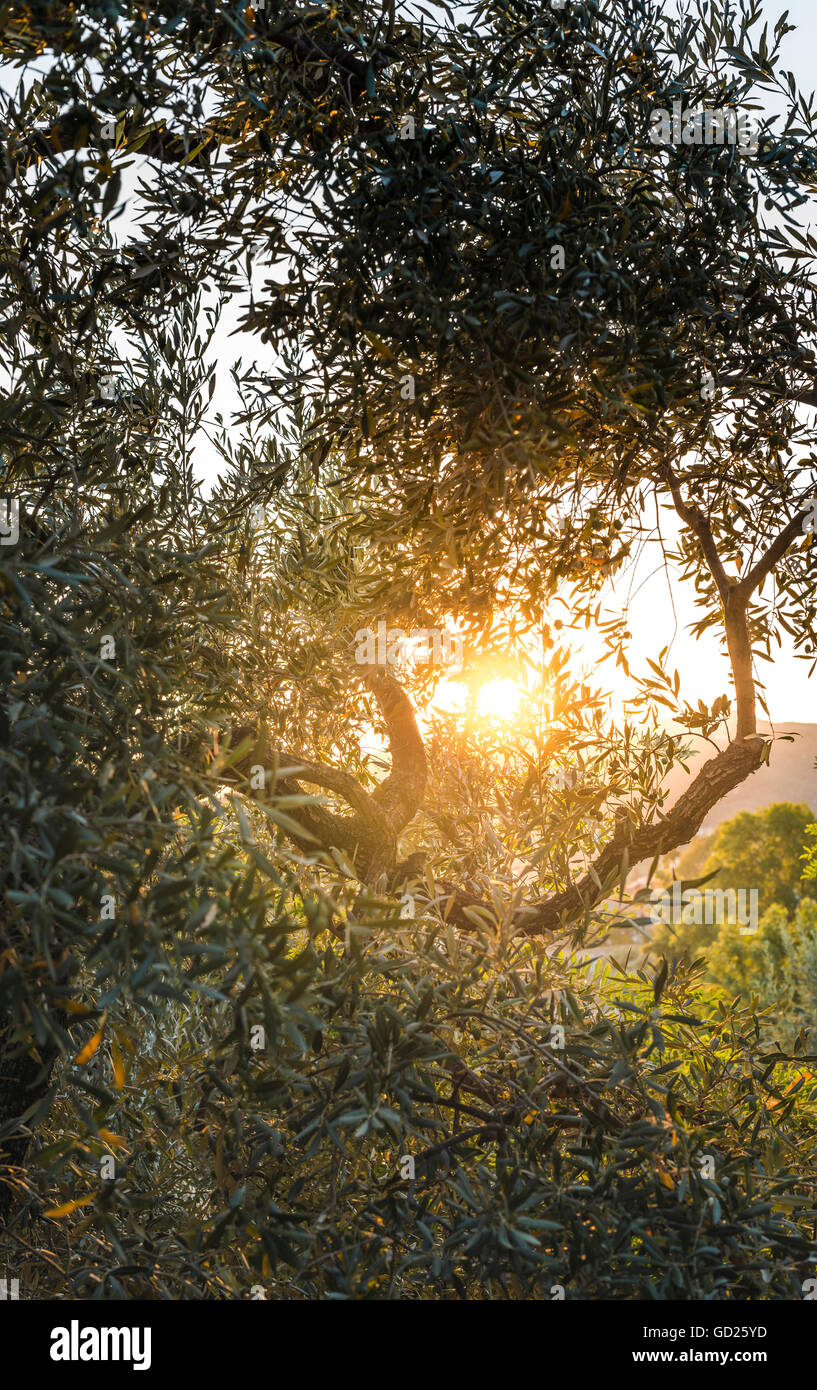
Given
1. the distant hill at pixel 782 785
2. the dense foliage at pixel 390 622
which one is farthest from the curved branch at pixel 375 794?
the distant hill at pixel 782 785

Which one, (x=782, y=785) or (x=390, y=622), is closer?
(x=390, y=622)

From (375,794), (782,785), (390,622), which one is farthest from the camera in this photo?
(782,785)

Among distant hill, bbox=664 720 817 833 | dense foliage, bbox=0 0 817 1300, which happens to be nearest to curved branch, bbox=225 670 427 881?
dense foliage, bbox=0 0 817 1300

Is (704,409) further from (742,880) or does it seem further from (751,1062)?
(742,880)

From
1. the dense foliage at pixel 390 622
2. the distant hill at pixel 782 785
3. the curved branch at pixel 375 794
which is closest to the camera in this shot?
the dense foliage at pixel 390 622

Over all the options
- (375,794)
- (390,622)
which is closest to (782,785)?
(375,794)

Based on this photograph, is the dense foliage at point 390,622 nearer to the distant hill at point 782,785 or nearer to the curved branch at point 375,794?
the curved branch at point 375,794

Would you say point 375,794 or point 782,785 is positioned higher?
point 782,785

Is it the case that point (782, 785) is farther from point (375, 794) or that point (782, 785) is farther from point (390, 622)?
point (390, 622)

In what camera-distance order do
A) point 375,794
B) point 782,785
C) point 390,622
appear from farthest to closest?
point 782,785 < point 375,794 < point 390,622

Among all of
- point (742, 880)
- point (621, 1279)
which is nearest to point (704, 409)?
point (621, 1279)

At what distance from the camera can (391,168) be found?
3.03m

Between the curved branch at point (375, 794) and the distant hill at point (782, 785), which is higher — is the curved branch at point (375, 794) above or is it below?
below

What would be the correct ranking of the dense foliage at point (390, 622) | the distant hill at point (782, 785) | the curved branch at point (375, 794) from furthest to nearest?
1. the distant hill at point (782, 785)
2. the curved branch at point (375, 794)
3. the dense foliage at point (390, 622)
